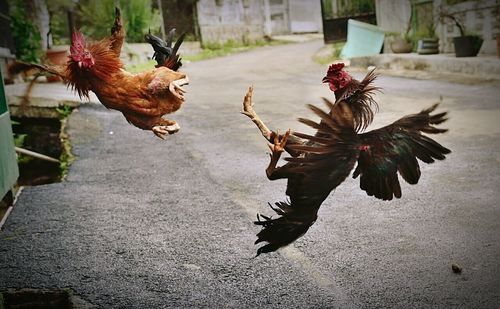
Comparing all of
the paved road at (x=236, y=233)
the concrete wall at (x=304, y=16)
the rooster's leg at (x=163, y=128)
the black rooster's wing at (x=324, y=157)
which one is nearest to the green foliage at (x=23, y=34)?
the paved road at (x=236, y=233)

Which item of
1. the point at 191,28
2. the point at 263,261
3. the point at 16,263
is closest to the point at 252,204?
the point at 263,261

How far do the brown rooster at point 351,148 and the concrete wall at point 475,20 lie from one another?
10501mm

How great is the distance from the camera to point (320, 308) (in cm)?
328

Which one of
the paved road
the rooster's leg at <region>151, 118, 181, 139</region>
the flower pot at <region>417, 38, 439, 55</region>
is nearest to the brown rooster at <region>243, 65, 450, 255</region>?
the rooster's leg at <region>151, 118, 181, 139</region>

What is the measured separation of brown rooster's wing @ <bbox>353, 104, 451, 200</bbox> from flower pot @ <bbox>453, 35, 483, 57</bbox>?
34.4 feet

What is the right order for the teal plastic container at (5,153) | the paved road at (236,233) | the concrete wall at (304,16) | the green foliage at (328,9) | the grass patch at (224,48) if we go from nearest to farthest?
the paved road at (236,233) < the teal plastic container at (5,153) < the green foliage at (328,9) < the grass patch at (224,48) < the concrete wall at (304,16)

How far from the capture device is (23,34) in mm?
13117

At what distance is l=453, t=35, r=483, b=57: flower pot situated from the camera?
454 inches

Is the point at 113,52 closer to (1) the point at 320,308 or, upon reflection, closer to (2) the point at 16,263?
(1) the point at 320,308

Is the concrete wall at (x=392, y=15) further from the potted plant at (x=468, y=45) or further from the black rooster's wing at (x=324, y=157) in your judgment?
the black rooster's wing at (x=324, y=157)

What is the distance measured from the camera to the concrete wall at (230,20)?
22.7 metres

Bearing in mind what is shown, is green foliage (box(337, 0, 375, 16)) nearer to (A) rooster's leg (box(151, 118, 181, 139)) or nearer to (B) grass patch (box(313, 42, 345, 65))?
(B) grass patch (box(313, 42, 345, 65))

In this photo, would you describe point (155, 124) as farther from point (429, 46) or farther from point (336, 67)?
point (429, 46)

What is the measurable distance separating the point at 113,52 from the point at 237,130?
621 centimetres
